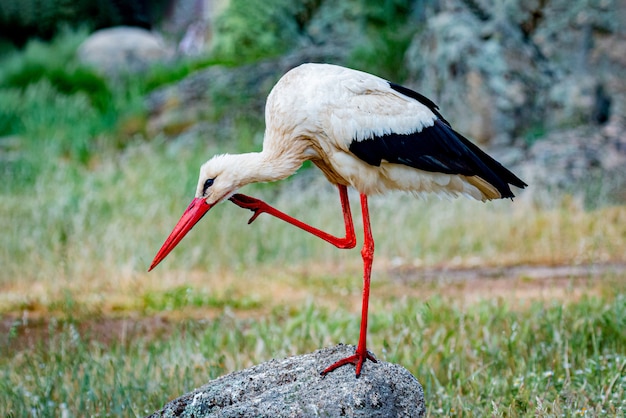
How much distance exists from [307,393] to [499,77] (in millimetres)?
9067

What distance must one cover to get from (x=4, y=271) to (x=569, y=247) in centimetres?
505

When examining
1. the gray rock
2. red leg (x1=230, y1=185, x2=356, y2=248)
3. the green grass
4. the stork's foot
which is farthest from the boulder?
the stork's foot

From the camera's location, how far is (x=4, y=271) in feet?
22.9

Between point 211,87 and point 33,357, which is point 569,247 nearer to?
point 33,357

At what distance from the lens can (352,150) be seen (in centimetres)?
334

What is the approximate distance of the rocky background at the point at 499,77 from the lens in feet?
34.4

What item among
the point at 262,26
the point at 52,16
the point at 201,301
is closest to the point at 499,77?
the point at 201,301

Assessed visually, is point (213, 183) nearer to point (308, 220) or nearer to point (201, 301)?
point (201, 301)

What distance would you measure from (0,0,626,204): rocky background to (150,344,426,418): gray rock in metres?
6.77

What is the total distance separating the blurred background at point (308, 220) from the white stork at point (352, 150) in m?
0.90

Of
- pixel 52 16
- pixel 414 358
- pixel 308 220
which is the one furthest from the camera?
pixel 52 16

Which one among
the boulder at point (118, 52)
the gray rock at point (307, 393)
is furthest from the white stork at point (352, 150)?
the boulder at point (118, 52)

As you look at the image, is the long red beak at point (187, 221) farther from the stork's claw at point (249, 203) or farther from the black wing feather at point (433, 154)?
the black wing feather at point (433, 154)

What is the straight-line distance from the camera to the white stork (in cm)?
328
